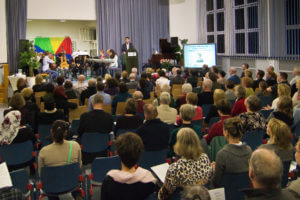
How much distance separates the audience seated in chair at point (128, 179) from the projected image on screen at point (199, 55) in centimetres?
1206

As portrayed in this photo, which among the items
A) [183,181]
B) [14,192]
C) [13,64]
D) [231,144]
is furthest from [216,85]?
[13,64]

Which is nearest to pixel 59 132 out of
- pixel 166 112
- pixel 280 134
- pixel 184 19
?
pixel 166 112

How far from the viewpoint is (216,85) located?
8.07 metres

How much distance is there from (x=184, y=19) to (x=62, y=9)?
586 cm

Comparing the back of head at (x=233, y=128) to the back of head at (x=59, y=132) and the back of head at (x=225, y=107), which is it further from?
the back of head at (x=59, y=132)

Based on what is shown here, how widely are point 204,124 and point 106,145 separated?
168 centimetres

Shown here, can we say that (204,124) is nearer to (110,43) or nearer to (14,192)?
(14,192)

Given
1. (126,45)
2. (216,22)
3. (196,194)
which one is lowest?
(196,194)

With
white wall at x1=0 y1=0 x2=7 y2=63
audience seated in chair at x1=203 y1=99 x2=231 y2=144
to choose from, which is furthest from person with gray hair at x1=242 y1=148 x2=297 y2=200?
white wall at x1=0 y1=0 x2=7 y2=63

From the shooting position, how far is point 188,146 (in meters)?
2.96

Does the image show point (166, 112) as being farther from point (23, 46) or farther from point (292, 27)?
point (23, 46)

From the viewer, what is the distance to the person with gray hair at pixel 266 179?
1.96 m

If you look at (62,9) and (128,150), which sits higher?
(62,9)

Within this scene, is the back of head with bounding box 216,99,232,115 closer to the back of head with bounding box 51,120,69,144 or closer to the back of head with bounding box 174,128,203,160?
the back of head with bounding box 174,128,203,160
